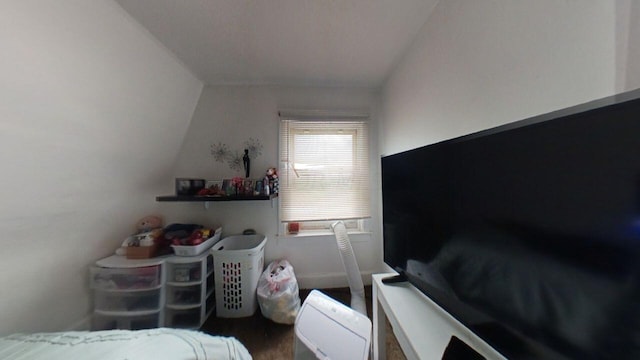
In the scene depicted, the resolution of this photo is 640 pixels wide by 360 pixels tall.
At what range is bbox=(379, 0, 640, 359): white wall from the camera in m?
0.48

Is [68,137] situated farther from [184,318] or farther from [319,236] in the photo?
[319,236]

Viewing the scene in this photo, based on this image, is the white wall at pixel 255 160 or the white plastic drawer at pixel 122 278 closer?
the white plastic drawer at pixel 122 278

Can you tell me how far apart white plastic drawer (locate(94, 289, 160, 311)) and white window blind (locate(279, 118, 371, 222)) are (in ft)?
3.56

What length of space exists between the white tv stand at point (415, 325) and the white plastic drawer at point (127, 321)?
1.52 metres

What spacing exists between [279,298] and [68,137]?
5.38 feet

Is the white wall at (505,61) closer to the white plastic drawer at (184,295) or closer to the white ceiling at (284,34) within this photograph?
the white ceiling at (284,34)

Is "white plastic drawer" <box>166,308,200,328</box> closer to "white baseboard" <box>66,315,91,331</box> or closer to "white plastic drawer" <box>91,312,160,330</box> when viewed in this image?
"white plastic drawer" <box>91,312,160,330</box>

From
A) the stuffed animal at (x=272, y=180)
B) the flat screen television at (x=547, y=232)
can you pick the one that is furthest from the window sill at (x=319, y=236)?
the flat screen television at (x=547, y=232)

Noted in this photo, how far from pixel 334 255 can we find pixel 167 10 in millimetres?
2190

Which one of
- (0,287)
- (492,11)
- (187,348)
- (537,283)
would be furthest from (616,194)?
(0,287)

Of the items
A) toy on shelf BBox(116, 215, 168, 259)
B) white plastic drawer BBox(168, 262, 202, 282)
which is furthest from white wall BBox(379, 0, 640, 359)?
toy on shelf BBox(116, 215, 168, 259)

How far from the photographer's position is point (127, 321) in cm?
138

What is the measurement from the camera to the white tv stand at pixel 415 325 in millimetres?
660

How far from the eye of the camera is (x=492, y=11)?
0.77m
